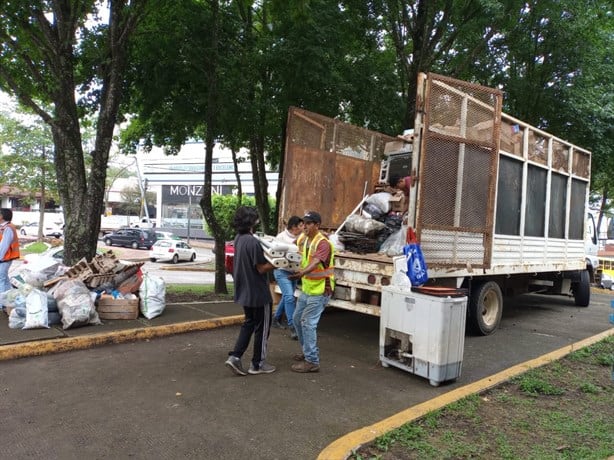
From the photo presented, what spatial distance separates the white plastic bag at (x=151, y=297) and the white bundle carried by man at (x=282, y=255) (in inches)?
94.2

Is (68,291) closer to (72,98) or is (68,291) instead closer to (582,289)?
(72,98)

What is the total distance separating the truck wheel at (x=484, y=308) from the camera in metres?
6.45

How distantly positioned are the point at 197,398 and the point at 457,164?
3.87 metres

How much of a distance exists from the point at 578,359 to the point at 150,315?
5.41 metres

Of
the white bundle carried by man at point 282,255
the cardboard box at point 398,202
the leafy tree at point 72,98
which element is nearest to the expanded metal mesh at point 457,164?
the cardboard box at point 398,202

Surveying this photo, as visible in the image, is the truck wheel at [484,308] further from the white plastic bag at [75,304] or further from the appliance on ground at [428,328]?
the white plastic bag at [75,304]

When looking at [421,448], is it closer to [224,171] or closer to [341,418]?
[341,418]

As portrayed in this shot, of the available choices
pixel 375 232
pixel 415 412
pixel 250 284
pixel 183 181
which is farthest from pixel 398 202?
pixel 183 181

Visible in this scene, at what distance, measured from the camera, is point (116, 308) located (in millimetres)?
6230

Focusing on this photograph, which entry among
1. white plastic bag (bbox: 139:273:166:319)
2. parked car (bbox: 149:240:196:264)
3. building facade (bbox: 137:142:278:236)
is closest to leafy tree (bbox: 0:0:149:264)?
white plastic bag (bbox: 139:273:166:319)

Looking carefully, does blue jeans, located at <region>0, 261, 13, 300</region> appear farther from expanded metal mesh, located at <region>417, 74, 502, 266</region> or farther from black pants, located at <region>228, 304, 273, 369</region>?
expanded metal mesh, located at <region>417, 74, 502, 266</region>

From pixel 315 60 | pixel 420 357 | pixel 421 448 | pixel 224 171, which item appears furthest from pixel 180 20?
pixel 224 171

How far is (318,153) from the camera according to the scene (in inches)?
290

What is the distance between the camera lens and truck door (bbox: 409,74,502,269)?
17.5 feet
